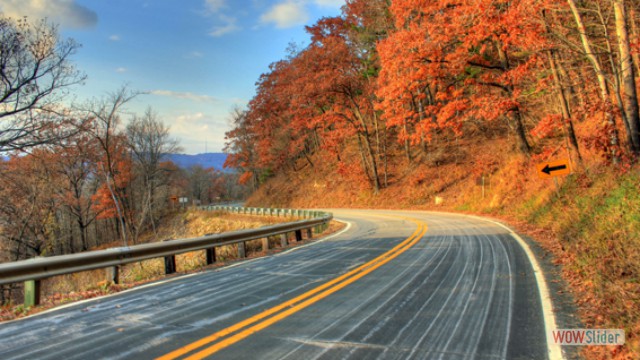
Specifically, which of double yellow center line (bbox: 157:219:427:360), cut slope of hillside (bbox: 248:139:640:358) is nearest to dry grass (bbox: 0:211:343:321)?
double yellow center line (bbox: 157:219:427:360)

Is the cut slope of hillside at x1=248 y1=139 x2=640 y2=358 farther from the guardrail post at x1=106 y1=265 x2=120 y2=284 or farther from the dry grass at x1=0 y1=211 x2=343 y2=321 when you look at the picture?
the guardrail post at x1=106 y1=265 x2=120 y2=284

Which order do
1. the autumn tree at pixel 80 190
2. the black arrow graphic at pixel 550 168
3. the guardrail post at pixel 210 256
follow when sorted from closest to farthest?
1. the guardrail post at pixel 210 256
2. the black arrow graphic at pixel 550 168
3. the autumn tree at pixel 80 190

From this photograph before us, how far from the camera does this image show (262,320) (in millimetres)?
4195

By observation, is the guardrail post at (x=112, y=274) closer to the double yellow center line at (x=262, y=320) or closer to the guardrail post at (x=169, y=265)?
the guardrail post at (x=169, y=265)

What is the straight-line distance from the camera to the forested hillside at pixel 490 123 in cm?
757

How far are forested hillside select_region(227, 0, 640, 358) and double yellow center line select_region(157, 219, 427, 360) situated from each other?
313 centimetres

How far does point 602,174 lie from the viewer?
450 inches

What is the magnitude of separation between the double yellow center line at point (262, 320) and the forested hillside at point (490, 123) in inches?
123

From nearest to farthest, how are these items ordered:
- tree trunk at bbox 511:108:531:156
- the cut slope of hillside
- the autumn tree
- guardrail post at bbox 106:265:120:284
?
the cut slope of hillside → guardrail post at bbox 106:265:120:284 → tree trunk at bbox 511:108:531:156 → the autumn tree

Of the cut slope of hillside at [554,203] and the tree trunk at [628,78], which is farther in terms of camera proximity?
the tree trunk at [628,78]

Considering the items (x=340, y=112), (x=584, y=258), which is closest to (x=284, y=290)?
(x=584, y=258)

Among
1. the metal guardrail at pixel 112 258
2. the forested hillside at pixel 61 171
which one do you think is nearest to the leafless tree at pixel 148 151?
the forested hillside at pixel 61 171

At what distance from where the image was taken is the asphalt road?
338 centimetres

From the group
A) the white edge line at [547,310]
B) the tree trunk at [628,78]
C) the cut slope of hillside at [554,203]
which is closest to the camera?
the white edge line at [547,310]
